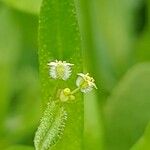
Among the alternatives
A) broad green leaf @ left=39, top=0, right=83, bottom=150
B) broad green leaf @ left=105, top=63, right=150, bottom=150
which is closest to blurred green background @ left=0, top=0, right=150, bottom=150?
broad green leaf @ left=105, top=63, right=150, bottom=150

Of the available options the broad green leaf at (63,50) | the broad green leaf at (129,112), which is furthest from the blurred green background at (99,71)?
the broad green leaf at (63,50)

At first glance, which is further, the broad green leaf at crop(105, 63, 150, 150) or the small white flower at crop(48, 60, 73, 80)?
the broad green leaf at crop(105, 63, 150, 150)

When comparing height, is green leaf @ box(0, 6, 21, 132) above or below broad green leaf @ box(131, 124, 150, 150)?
above

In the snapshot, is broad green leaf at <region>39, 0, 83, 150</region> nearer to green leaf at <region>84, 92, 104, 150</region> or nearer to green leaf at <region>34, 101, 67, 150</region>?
green leaf at <region>34, 101, 67, 150</region>

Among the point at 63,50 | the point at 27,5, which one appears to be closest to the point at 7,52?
the point at 27,5

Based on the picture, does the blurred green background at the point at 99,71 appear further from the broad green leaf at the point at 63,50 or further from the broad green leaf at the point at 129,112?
the broad green leaf at the point at 63,50

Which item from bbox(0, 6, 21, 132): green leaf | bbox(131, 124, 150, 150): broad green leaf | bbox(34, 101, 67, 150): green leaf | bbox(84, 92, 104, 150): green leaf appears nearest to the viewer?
bbox(34, 101, 67, 150): green leaf

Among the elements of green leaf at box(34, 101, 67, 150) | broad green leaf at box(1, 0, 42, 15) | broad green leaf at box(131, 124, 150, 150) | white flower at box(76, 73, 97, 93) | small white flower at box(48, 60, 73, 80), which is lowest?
broad green leaf at box(131, 124, 150, 150)
